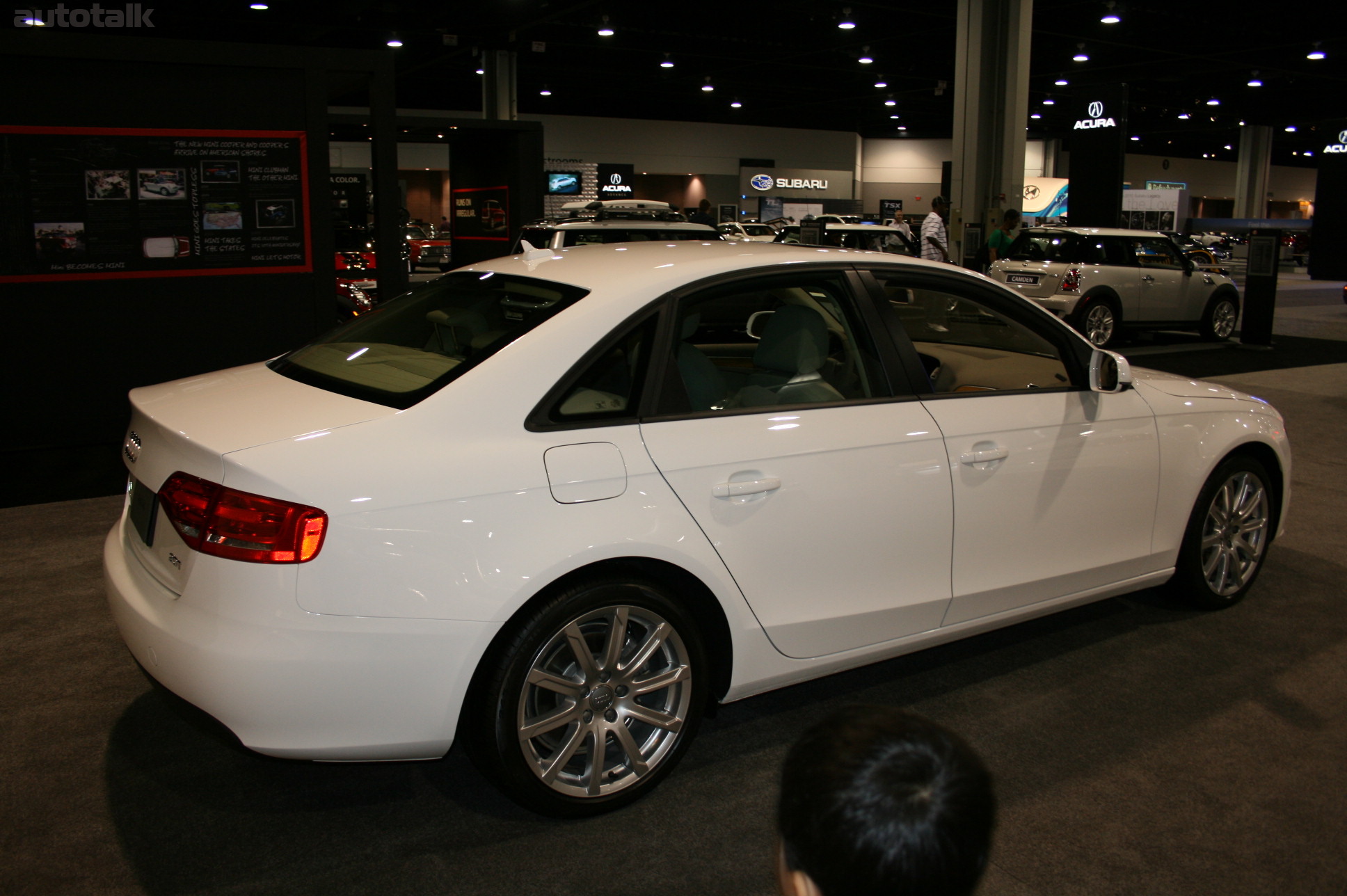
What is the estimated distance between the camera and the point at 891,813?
1018mm

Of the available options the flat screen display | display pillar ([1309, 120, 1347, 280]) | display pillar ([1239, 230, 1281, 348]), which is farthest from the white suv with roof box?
the flat screen display

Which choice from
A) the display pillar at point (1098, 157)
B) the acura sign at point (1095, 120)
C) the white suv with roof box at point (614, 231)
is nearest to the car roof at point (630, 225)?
the white suv with roof box at point (614, 231)

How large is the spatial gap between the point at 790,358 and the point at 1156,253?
41.7ft

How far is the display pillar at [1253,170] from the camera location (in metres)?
44.8

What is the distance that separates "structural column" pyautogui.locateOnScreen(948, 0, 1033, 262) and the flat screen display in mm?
19076

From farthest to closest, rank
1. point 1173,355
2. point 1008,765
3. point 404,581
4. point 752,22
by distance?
1. point 752,22
2. point 1173,355
3. point 1008,765
4. point 404,581

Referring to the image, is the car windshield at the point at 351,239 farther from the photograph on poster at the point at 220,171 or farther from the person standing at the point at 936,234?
the person standing at the point at 936,234

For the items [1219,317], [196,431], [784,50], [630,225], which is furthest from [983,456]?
[784,50]

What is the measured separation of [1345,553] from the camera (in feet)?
17.4

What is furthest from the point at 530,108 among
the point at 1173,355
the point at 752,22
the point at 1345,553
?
the point at 1345,553

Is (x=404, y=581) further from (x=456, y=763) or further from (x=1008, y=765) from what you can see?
(x=1008, y=765)

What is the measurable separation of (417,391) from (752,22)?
74.8 feet

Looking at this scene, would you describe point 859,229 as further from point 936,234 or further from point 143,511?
point 143,511

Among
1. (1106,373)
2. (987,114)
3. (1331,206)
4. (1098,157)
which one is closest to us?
(1106,373)
